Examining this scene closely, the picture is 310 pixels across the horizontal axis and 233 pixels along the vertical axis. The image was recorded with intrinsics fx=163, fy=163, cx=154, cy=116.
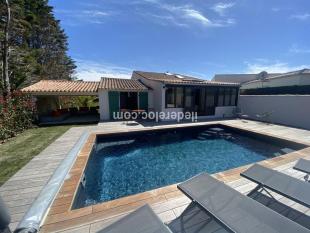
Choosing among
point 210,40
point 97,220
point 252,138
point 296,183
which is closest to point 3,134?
point 97,220

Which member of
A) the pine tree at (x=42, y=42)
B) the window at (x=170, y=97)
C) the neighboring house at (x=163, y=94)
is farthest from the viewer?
the pine tree at (x=42, y=42)

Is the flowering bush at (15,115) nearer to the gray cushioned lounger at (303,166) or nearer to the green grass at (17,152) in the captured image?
the green grass at (17,152)

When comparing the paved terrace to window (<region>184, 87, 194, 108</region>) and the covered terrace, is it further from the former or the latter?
window (<region>184, 87, 194, 108</region>)

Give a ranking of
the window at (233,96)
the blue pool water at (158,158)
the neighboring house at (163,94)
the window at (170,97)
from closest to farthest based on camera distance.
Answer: the blue pool water at (158,158)
the neighboring house at (163,94)
the window at (170,97)
the window at (233,96)

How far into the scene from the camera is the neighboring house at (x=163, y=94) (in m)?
12.2

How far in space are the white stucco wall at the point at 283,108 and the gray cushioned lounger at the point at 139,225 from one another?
12.3 m

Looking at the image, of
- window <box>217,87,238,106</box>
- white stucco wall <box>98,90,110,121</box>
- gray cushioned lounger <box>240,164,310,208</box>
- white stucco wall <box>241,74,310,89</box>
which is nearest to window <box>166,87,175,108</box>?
window <box>217,87,238,106</box>

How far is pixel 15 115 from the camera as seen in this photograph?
8.61m

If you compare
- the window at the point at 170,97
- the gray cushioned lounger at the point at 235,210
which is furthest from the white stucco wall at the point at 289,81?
the gray cushioned lounger at the point at 235,210

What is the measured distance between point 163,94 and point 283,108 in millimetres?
8388

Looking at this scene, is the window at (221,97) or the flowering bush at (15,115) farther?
the window at (221,97)

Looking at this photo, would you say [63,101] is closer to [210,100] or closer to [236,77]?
[210,100]

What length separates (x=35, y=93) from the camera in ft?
36.6

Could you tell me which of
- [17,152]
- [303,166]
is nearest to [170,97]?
[17,152]
